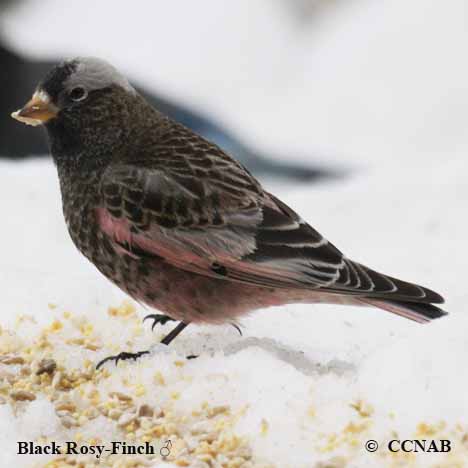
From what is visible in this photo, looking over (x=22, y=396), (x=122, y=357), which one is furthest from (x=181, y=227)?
(x=22, y=396)

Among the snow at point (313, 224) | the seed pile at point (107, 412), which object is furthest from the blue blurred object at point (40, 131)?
the seed pile at point (107, 412)

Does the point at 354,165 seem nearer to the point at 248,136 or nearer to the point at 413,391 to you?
the point at 248,136

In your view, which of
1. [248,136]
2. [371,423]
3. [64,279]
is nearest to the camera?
[371,423]

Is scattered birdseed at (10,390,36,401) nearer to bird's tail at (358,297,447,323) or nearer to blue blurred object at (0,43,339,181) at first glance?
bird's tail at (358,297,447,323)

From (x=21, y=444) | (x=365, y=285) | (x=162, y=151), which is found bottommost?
(x=21, y=444)

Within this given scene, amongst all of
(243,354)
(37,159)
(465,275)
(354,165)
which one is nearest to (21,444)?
(243,354)

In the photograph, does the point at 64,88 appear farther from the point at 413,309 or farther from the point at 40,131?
the point at 40,131

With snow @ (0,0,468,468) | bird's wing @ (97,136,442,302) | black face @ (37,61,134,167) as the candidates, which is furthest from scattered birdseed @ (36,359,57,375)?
black face @ (37,61,134,167)
